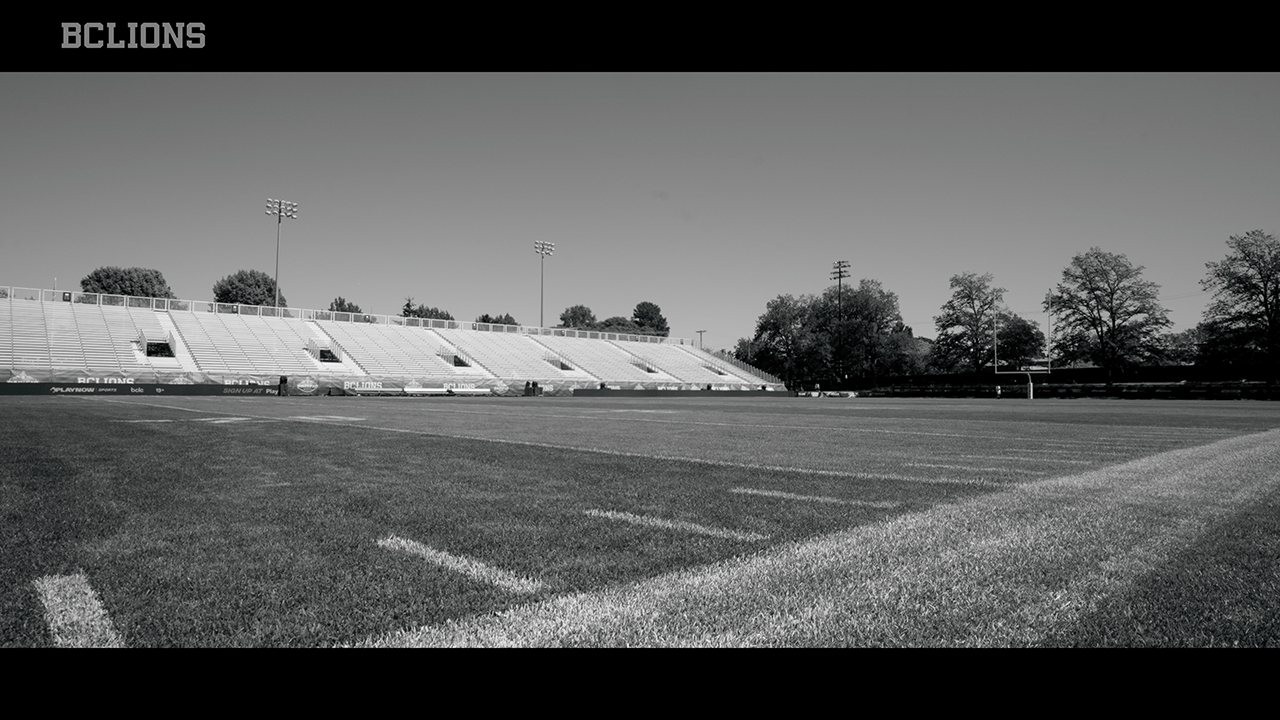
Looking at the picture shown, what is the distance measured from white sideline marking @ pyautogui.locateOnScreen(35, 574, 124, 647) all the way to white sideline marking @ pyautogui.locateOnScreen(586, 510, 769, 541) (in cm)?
227

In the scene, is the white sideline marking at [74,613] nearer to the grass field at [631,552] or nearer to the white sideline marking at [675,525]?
the grass field at [631,552]

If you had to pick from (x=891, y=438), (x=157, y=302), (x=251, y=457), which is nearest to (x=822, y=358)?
(x=157, y=302)

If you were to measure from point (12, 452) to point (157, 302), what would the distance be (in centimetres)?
4059

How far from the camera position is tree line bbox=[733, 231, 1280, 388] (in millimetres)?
46438

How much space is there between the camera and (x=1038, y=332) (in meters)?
59.0

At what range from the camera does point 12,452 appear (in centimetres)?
679

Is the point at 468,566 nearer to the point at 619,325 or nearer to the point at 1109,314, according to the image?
the point at 1109,314

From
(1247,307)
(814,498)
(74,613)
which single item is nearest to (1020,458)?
(814,498)

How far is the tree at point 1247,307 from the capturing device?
45.2 metres

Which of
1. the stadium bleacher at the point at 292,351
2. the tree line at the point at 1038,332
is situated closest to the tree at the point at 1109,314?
the tree line at the point at 1038,332

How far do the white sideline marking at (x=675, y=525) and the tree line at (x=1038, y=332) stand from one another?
2001 inches
